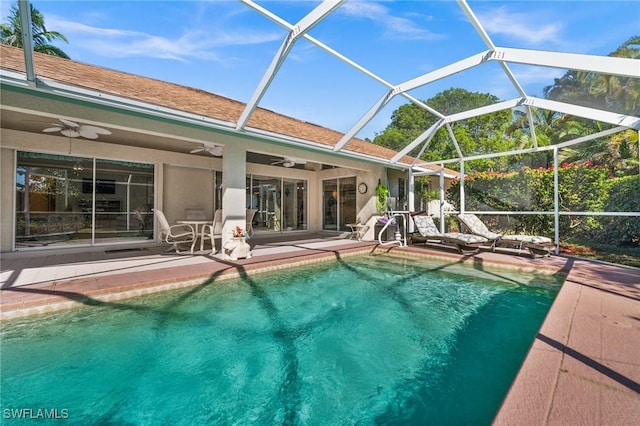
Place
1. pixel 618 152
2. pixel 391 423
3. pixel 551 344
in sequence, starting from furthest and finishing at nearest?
pixel 618 152, pixel 551 344, pixel 391 423

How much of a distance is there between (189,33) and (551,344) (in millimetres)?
8198

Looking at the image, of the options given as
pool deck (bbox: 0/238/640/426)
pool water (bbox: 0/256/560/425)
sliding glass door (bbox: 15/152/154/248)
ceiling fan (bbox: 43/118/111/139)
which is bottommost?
pool water (bbox: 0/256/560/425)

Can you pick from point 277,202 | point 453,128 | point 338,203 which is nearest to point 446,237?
point 338,203

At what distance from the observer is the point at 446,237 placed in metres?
8.41

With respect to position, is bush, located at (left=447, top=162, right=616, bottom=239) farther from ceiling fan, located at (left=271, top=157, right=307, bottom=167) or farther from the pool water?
ceiling fan, located at (left=271, top=157, right=307, bottom=167)

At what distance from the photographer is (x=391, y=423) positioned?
7.19 feet

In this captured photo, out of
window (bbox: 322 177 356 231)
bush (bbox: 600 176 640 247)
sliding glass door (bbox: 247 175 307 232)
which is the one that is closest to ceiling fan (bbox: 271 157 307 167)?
sliding glass door (bbox: 247 175 307 232)

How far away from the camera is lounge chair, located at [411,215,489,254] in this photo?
794 centimetres

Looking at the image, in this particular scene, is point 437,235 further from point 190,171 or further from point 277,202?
point 190,171

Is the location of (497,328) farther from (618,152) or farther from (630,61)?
(618,152)

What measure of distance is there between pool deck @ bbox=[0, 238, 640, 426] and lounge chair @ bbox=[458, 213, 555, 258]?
32cm

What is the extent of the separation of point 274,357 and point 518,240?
7304 mm

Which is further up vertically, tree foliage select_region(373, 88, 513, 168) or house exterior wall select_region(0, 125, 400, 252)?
tree foliage select_region(373, 88, 513, 168)

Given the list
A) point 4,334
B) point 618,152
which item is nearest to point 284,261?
point 4,334
